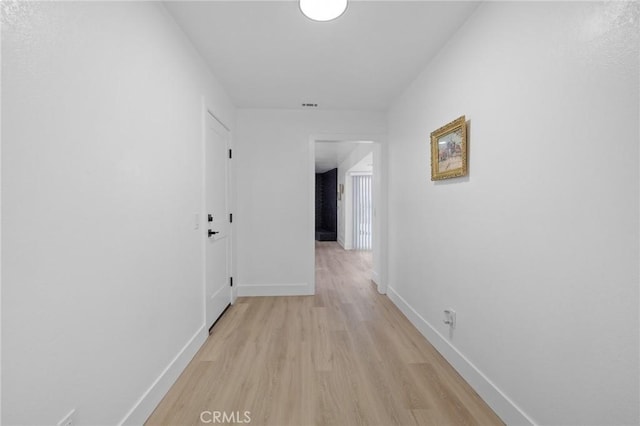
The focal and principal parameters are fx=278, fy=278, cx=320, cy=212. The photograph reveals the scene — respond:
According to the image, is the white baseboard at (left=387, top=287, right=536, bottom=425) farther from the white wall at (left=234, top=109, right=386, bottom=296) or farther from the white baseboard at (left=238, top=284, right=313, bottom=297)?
the white wall at (left=234, top=109, right=386, bottom=296)

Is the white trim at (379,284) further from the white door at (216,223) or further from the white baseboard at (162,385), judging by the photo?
the white baseboard at (162,385)

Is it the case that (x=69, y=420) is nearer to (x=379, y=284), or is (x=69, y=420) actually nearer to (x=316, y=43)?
(x=316, y=43)

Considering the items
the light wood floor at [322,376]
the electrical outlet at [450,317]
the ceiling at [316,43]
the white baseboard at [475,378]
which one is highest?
the ceiling at [316,43]

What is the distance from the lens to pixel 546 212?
125 centimetres

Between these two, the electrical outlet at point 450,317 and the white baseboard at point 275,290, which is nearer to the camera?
the electrical outlet at point 450,317

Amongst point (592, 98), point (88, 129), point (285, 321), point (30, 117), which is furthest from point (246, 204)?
point (592, 98)

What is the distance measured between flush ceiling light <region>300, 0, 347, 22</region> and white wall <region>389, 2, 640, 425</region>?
0.87 m

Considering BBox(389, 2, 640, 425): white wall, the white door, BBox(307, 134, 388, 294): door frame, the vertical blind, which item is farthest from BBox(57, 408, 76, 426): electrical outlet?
the vertical blind

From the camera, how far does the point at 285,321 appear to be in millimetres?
2775

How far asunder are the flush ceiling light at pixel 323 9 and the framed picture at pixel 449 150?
1.03 m

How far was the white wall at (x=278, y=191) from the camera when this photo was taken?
3514 mm

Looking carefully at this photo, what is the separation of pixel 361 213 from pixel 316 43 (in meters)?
5.76

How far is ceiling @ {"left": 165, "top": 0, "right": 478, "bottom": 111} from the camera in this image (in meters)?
1.73

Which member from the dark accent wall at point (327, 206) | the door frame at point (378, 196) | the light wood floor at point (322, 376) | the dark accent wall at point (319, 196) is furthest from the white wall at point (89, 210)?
the dark accent wall at point (319, 196)
